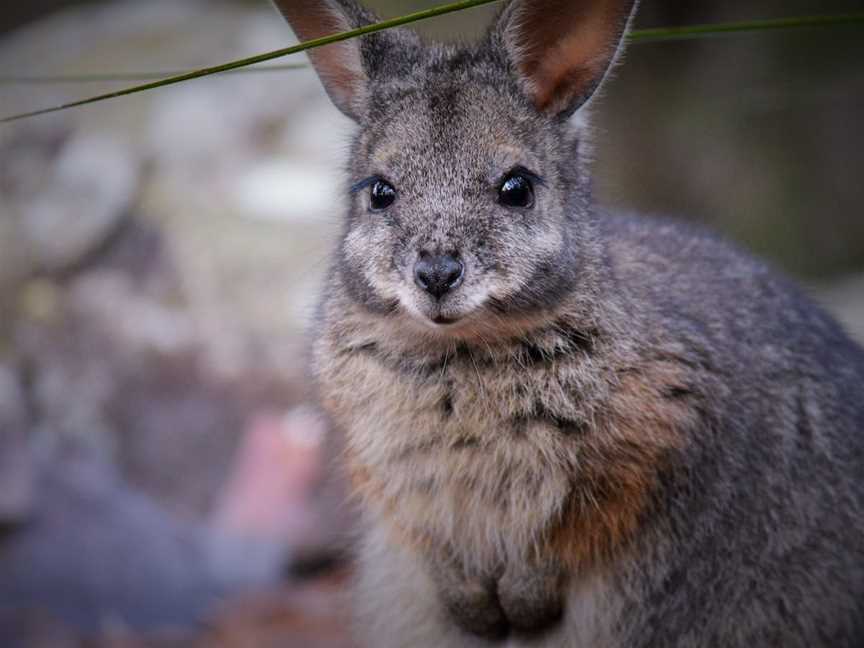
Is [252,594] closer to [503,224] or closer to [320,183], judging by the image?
[320,183]

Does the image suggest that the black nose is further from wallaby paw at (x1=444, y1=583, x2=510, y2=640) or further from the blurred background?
the blurred background

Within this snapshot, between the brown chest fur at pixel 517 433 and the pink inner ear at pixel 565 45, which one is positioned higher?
the pink inner ear at pixel 565 45

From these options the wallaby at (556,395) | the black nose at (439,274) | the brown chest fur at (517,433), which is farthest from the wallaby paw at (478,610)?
the black nose at (439,274)

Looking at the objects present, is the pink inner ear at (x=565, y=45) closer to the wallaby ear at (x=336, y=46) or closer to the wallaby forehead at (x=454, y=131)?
the wallaby forehead at (x=454, y=131)

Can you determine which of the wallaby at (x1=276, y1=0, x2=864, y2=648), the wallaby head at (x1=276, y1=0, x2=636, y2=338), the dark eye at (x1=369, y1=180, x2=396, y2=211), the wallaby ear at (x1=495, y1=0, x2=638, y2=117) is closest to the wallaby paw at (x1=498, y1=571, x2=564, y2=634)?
the wallaby at (x1=276, y1=0, x2=864, y2=648)

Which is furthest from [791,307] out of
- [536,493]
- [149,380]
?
[149,380]

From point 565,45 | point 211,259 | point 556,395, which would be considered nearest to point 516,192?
point 565,45
